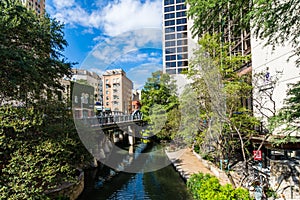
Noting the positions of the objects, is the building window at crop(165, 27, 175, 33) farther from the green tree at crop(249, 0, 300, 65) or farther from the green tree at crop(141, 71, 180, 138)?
the green tree at crop(249, 0, 300, 65)

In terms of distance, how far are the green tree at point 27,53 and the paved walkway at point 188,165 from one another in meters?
8.18

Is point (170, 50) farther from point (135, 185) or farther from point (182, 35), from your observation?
point (135, 185)

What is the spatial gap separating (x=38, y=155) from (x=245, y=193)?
686cm

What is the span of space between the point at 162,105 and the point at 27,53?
12.4 metres

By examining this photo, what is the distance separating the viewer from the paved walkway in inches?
484

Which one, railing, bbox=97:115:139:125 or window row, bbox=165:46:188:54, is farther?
window row, bbox=165:46:188:54

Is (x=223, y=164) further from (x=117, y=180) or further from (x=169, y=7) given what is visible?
(x=169, y=7)

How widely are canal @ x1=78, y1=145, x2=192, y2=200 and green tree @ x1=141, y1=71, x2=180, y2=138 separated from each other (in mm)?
3723

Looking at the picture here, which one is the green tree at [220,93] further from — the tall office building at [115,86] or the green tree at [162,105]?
the green tree at [162,105]

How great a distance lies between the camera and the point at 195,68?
12.5m

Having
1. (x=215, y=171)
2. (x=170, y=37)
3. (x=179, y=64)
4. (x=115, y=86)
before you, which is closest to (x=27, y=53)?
(x=115, y=86)

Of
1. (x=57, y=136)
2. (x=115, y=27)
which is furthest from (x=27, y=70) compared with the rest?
(x=115, y=27)

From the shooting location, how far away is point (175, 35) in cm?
3756

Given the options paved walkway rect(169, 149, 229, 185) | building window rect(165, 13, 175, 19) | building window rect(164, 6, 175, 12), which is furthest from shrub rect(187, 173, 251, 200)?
building window rect(164, 6, 175, 12)
